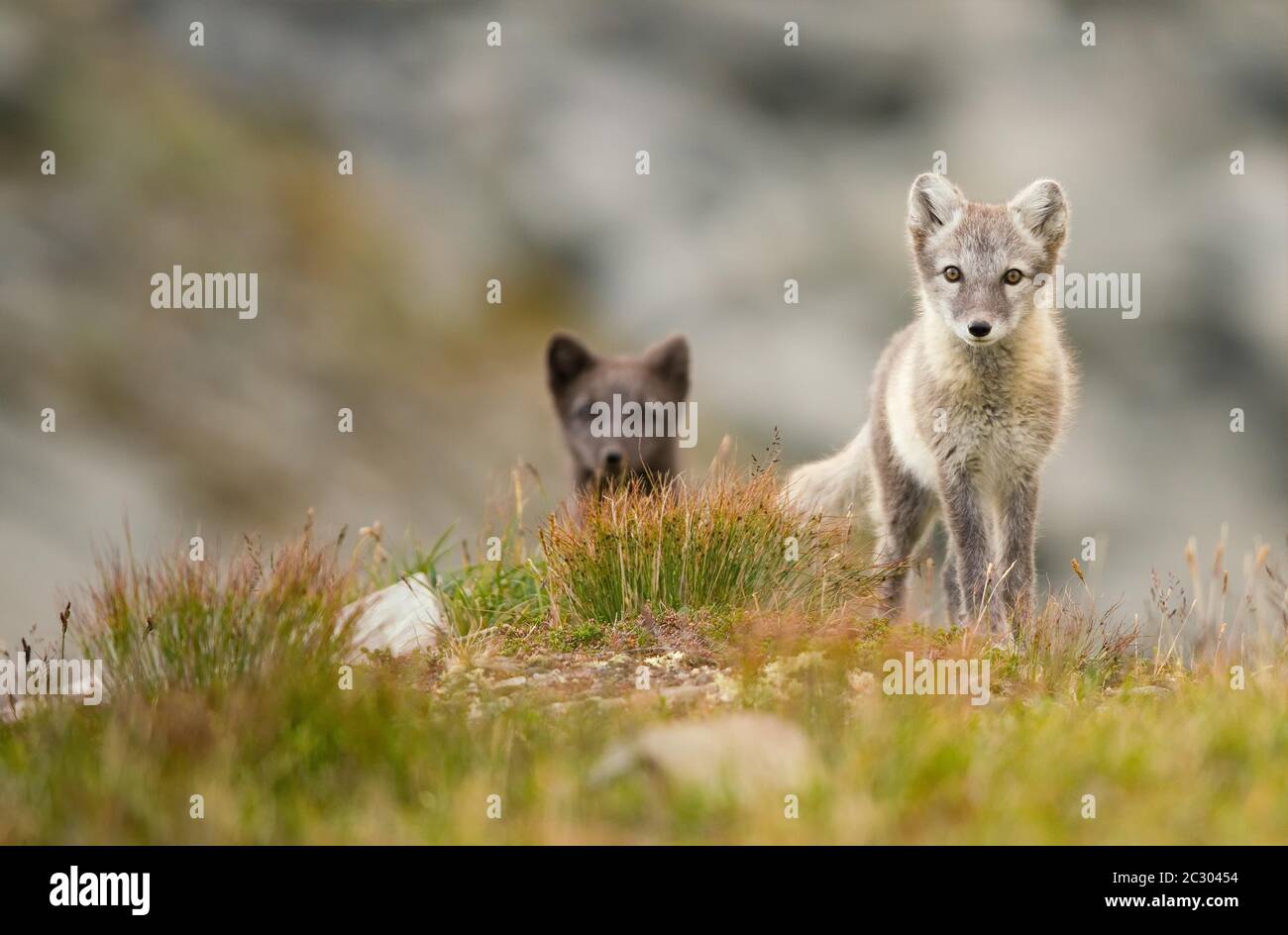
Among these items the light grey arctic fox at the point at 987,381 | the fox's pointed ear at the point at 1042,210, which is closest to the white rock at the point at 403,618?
the light grey arctic fox at the point at 987,381

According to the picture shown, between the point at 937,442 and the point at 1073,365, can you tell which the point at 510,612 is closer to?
the point at 937,442

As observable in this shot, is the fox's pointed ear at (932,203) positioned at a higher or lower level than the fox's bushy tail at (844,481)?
higher

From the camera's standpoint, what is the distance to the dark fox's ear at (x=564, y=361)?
27.8 ft

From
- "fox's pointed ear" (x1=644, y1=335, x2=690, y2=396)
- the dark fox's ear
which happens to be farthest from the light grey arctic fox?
the dark fox's ear

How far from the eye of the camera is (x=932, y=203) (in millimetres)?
6562

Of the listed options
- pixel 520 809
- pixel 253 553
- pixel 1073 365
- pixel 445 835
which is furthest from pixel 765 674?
pixel 1073 365

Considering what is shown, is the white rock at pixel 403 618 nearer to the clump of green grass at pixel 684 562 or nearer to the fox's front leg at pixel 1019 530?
the clump of green grass at pixel 684 562

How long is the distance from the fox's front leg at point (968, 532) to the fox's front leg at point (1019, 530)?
10 cm

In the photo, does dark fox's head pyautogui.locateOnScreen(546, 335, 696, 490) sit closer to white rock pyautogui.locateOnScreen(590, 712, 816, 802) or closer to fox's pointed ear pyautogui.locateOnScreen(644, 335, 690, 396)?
fox's pointed ear pyautogui.locateOnScreen(644, 335, 690, 396)

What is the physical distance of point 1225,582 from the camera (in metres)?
Result: 5.71

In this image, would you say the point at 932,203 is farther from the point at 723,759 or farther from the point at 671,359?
the point at 723,759

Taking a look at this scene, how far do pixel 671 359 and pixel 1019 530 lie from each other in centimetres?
300

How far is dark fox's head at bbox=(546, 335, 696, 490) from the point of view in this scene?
8070mm
